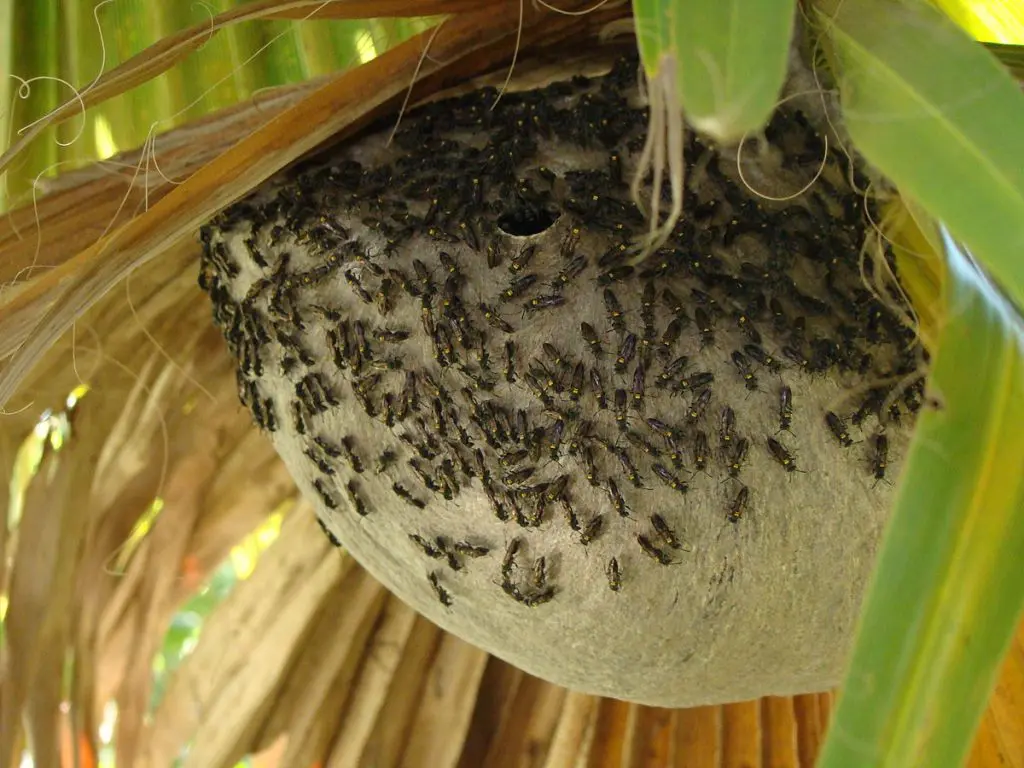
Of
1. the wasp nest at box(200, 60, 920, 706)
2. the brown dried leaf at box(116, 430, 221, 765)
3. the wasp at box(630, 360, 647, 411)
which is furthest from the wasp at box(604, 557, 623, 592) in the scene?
the brown dried leaf at box(116, 430, 221, 765)

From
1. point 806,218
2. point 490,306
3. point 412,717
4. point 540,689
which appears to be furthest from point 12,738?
point 806,218

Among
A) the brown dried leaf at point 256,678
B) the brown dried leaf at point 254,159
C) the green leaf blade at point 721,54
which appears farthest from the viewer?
the brown dried leaf at point 256,678

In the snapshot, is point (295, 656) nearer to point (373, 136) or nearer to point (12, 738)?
point (12, 738)

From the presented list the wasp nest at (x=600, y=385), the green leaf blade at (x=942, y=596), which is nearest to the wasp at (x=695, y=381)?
the wasp nest at (x=600, y=385)

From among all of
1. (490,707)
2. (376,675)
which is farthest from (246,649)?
(490,707)

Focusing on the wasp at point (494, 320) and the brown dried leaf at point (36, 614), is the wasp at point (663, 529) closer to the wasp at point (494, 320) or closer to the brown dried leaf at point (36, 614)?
the wasp at point (494, 320)

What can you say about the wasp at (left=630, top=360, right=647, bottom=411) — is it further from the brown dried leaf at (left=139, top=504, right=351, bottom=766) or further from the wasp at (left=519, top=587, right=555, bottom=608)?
the brown dried leaf at (left=139, top=504, right=351, bottom=766)

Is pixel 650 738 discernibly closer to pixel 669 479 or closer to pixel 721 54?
pixel 669 479
